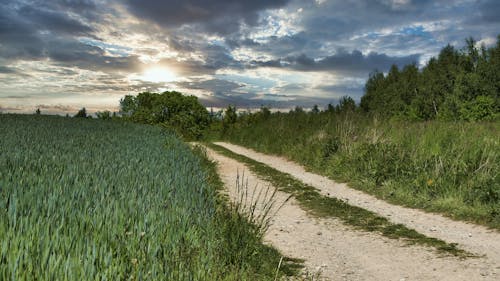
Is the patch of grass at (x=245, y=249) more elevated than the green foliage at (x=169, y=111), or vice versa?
the green foliage at (x=169, y=111)

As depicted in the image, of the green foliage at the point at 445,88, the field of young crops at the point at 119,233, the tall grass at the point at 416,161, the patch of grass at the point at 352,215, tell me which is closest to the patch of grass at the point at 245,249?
the field of young crops at the point at 119,233

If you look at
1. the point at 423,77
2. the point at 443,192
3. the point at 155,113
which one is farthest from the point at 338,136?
the point at 423,77

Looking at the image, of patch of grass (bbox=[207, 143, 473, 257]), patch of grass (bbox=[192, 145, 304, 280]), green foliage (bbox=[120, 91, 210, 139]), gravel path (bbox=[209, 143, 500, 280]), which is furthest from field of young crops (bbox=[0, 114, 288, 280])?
green foliage (bbox=[120, 91, 210, 139])

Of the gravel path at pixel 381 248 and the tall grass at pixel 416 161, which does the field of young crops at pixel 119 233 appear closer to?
the gravel path at pixel 381 248

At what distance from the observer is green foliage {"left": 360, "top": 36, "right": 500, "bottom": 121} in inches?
1585

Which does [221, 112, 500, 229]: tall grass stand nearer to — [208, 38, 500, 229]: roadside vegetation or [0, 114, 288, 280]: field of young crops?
[208, 38, 500, 229]: roadside vegetation

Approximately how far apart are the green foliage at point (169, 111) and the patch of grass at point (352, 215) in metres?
25.9

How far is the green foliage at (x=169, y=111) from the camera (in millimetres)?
40344

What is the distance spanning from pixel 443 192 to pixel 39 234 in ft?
33.3

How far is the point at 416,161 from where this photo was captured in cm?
1347

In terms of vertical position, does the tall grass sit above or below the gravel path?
above

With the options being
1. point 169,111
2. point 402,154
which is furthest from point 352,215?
point 169,111

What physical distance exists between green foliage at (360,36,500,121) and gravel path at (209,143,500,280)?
1120 inches

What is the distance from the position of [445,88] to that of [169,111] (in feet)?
92.1
